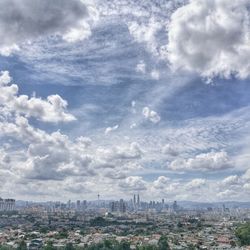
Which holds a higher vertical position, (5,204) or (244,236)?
(5,204)

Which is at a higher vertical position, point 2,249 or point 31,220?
point 31,220

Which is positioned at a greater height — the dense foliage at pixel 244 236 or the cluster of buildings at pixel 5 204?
the cluster of buildings at pixel 5 204

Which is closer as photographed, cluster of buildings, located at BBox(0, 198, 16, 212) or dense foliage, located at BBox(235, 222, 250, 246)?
dense foliage, located at BBox(235, 222, 250, 246)

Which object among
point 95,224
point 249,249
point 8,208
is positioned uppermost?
point 8,208

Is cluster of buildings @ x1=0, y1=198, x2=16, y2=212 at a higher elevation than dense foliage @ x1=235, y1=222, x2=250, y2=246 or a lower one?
higher

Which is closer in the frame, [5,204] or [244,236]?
[244,236]

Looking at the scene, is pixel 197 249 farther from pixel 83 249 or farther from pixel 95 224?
pixel 95 224

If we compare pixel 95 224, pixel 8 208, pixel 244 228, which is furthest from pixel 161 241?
pixel 8 208

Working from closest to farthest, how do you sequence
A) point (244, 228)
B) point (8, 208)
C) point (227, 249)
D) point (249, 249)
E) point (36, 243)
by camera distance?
point (249, 249)
point (227, 249)
point (36, 243)
point (244, 228)
point (8, 208)

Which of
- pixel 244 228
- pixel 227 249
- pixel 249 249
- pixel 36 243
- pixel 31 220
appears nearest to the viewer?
pixel 249 249

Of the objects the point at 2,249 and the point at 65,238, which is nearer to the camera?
the point at 2,249

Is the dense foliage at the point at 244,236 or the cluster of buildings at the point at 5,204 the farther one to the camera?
the cluster of buildings at the point at 5,204
